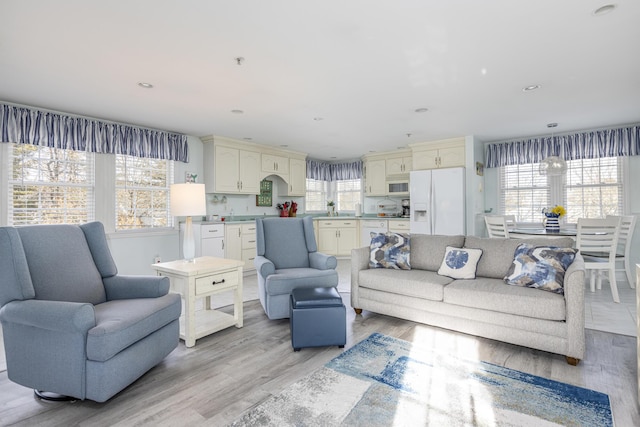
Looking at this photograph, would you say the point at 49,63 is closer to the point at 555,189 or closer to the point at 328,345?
the point at 328,345

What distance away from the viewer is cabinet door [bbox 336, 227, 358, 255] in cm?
755

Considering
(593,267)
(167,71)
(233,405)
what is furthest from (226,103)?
(593,267)

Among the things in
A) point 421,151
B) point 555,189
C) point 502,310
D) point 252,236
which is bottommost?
point 502,310

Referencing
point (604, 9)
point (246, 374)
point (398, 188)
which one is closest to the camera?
point (604, 9)

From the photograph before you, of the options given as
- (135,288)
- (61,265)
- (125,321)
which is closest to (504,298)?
(125,321)

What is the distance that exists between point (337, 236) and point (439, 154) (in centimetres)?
277

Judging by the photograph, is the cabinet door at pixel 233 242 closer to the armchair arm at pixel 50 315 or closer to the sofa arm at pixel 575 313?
the armchair arm at pixel 50 315

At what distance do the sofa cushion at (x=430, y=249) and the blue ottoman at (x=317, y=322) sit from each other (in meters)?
1.29

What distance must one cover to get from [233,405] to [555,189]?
5.96m

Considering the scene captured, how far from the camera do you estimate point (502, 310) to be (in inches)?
106

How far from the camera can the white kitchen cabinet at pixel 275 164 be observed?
646cm

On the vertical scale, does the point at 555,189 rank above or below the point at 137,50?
below

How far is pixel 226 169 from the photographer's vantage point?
5781 millimetres

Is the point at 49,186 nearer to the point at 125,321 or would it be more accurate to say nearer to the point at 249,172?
the point at 249,172
